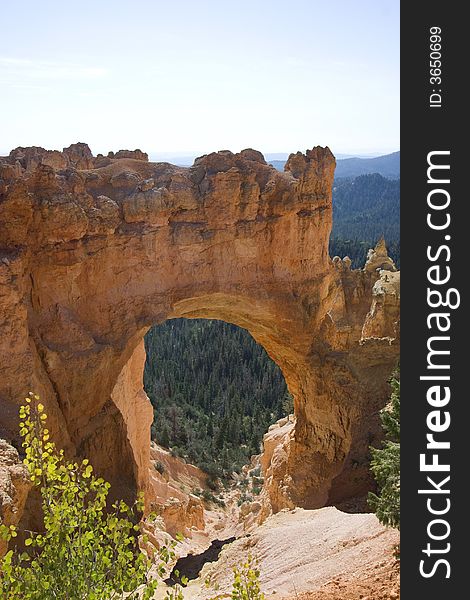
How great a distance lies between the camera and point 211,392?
45.2 metres

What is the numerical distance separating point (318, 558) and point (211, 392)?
105 ft

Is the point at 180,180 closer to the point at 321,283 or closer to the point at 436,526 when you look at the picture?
the point at 321,283

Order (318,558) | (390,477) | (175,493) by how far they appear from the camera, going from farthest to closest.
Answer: (175,493), (318,558), (390,477)

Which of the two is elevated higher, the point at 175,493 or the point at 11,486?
the point at 11,486

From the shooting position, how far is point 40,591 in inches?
245

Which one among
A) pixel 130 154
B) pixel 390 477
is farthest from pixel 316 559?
pixel 130 154

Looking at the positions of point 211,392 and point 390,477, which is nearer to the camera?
point 390,477

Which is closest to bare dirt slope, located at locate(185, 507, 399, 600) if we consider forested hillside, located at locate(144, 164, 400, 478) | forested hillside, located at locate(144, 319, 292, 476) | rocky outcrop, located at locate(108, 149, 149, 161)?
rocky outcrop, located at locate(108, 149, 149, 161)

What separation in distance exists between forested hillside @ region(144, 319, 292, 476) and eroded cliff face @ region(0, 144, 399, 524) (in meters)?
13.2

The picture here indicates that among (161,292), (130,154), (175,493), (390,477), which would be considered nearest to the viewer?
(390,477)

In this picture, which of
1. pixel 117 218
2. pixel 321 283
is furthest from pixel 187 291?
pixel 321 283

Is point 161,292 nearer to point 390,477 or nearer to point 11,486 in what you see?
point 11,486

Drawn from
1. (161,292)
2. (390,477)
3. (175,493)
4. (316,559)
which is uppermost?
(161,292)

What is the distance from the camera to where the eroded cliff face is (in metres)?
15.0
